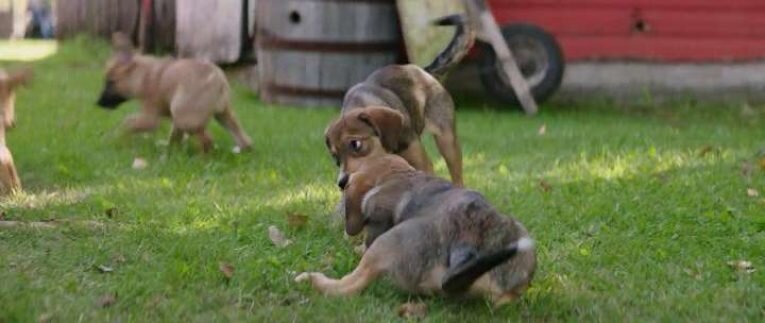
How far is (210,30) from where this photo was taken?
1340 cm

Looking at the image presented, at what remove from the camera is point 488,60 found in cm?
1089

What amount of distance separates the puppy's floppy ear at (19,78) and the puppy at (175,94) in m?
1.37

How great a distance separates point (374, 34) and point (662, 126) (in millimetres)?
2607

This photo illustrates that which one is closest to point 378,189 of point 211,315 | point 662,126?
point 211,315

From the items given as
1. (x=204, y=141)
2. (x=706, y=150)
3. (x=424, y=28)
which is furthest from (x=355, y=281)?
(x=424, y=28)

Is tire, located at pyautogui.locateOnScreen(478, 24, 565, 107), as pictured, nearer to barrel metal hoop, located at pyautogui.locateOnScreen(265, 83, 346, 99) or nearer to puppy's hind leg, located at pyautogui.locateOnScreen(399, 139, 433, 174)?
barrel metal hoop, located at pyautogui.locateOnScreen(265, 83, 346, 99)

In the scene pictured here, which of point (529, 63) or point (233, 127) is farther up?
point (233, 127)

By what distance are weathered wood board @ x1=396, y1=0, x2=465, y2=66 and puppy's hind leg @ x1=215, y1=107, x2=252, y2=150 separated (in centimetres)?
262

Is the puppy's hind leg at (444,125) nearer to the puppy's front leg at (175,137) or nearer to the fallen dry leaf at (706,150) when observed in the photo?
the puppy's front leg at (175,137)

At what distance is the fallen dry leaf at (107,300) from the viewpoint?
421 centimetres

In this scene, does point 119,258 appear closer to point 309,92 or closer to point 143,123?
point 143,123

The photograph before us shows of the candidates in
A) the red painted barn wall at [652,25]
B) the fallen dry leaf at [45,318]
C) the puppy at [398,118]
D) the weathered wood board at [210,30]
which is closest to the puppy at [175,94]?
the puppy at [398,118]

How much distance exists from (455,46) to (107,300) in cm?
631

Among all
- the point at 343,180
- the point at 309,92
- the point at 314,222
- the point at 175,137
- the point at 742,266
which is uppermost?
the point at 343,180
